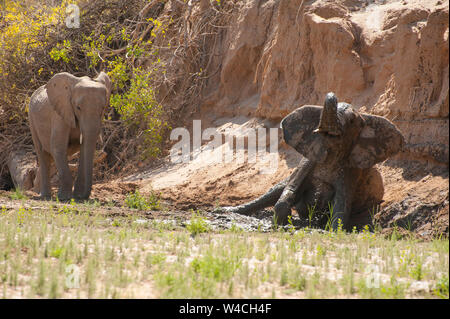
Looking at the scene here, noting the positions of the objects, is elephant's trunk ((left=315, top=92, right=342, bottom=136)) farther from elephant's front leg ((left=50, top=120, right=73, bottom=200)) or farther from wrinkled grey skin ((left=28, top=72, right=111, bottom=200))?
elephant's front leg ((left=50, top=120, right=73, bottom=200))

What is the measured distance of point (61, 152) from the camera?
1162 centimetres

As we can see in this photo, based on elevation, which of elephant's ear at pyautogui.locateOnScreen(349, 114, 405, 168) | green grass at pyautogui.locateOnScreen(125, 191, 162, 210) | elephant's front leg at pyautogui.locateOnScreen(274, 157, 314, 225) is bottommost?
green grass at pyautogui.locateOnScreen(125, 191, 162, 210)

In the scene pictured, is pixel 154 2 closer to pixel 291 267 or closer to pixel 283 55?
pixel 283 55

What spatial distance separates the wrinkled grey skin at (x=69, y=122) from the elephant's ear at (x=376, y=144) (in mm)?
4560

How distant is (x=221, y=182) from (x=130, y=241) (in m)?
5.56

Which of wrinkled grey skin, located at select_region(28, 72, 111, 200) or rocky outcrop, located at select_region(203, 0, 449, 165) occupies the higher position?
rocky outcrop, located at select_region(203, 0, 449, 165)

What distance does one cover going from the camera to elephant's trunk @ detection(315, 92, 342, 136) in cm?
788

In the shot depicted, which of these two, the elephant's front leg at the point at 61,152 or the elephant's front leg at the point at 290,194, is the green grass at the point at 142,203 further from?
the elephant's front leg at the point at 290,194

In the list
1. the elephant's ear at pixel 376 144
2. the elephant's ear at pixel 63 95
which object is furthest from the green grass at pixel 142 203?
the elephant's ear at pixel 376 144

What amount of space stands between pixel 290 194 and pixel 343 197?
762 mm

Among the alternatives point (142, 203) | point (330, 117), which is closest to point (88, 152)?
point (142, 203)

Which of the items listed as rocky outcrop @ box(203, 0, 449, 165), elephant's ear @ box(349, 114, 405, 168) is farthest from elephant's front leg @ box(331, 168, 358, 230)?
rocky outcrop @ box(203, 0, 449, 165)

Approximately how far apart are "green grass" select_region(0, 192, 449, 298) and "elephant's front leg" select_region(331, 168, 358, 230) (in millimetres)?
1033
